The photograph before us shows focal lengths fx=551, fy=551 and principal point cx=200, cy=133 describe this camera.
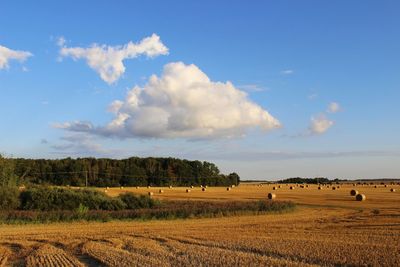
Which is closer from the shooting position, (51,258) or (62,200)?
(51,258)

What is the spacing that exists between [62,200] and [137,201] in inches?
240

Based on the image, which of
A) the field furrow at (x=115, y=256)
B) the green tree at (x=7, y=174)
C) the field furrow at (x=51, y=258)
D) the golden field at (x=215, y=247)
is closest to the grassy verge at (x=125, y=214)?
the golden field at (x=215, y=247)

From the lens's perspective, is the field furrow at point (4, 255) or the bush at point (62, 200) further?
the bush at point (62, 200)

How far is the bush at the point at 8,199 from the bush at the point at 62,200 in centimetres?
61

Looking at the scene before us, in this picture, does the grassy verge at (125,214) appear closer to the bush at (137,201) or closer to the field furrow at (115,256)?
the bush at (137,201)

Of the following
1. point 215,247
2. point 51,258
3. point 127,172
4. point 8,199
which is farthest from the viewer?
point 127,172

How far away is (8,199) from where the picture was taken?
136 ft

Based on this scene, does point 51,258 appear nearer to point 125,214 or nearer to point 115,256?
point 115,256

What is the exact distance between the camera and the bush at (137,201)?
44188 millimetres

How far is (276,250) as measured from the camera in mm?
16031

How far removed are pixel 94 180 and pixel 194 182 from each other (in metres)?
21.1

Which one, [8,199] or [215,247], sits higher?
[8,199]

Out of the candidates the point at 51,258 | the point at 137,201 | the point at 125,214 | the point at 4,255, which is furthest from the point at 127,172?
the point at 51,258

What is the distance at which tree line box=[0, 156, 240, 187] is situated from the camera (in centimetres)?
10888
